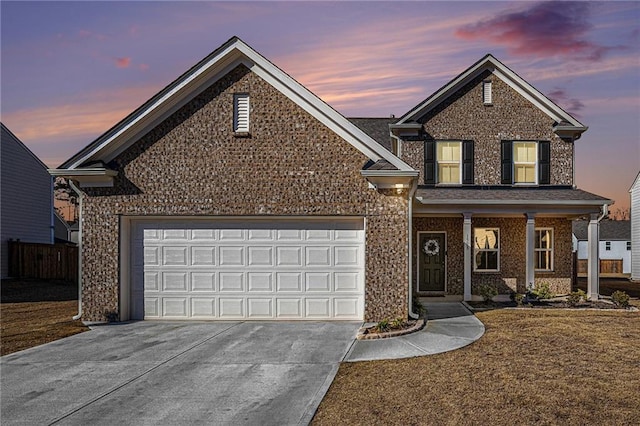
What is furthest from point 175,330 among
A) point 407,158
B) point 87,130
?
point 87,130

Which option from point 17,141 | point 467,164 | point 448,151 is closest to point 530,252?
point 467,164

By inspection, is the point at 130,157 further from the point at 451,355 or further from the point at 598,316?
the point at 598,316

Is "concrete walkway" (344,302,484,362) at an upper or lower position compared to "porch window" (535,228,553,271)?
lower

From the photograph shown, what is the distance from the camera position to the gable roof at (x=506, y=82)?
18.7m

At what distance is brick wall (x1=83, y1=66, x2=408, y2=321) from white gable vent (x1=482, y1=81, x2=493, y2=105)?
336 inches

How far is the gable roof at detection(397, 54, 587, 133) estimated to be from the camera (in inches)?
734

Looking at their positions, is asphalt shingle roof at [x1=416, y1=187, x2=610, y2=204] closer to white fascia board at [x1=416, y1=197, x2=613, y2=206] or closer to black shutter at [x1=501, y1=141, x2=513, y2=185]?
white fascia board at [x1=416, y1=197, x2=613, y2=206]

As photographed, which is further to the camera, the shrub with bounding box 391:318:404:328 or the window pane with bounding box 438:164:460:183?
the window pane with bounding box 438:164:460:183

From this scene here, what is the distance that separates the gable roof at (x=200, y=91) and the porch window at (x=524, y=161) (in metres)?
8.30

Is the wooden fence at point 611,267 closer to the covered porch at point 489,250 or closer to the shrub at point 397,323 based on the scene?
the covered porch at point 489,250

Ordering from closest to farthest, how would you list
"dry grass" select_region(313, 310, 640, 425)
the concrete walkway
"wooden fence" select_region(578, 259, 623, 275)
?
1. "dry grass" select_region(313, 310, 640, 425)
2. the concrete walkway
3. "wooden fence" select_region(578, 259, 623, 275)

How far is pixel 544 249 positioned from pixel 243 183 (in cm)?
1176

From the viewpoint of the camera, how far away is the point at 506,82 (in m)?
19.0

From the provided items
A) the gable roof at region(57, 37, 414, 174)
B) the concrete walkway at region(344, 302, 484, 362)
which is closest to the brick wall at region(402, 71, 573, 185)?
the gable roof at region(57, 37, 414, 174)
